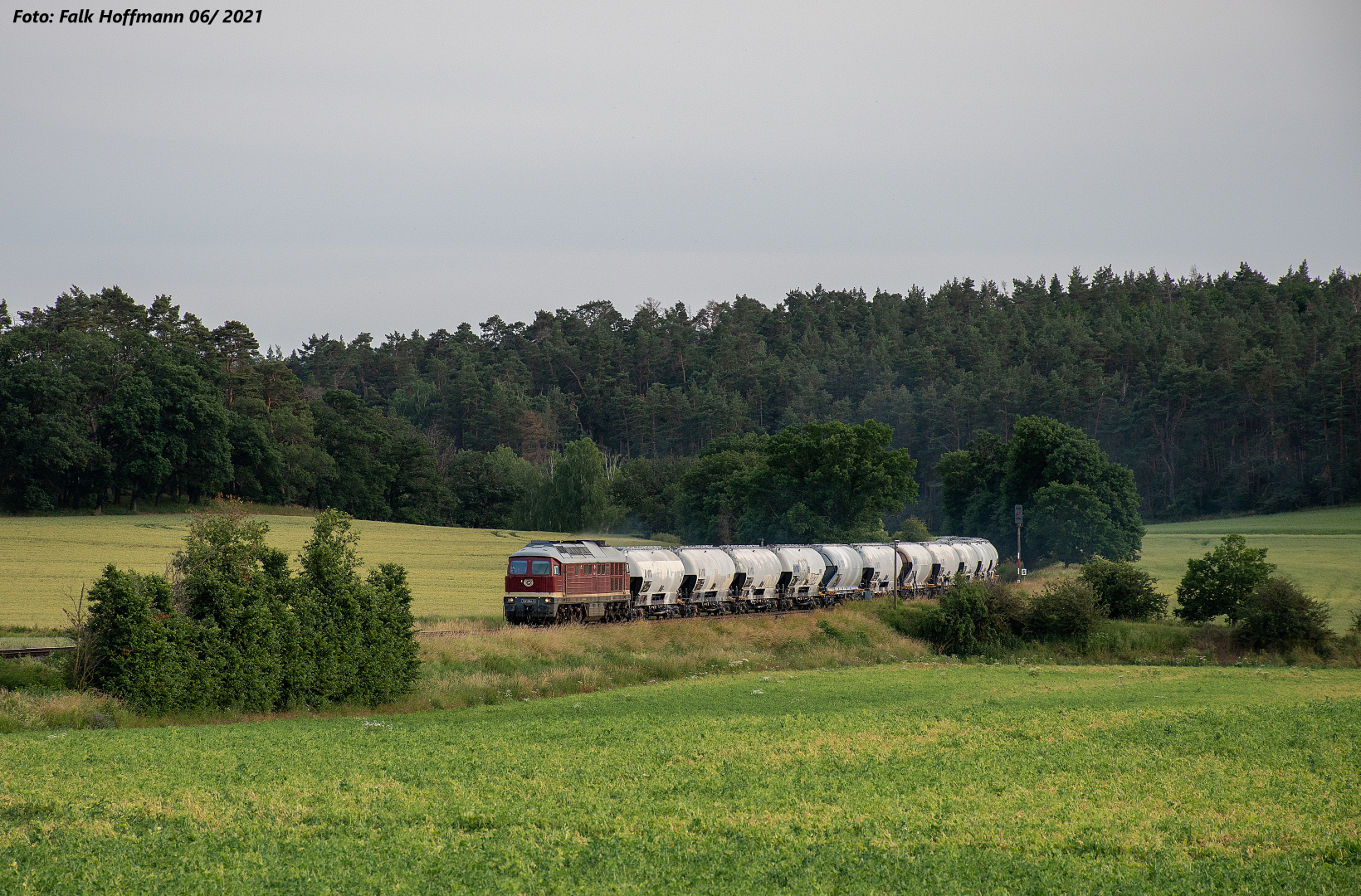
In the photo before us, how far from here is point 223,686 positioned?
102 ft

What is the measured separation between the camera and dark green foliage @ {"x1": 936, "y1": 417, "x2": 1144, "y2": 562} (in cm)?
9238

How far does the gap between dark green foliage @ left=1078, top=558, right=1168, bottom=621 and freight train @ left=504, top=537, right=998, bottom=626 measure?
29.0 feet

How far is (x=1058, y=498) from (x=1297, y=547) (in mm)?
21407

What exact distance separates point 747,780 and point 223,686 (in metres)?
17.1

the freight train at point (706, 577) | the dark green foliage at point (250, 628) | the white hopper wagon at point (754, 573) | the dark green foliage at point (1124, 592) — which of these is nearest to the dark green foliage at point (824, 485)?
the freight train at point (706, 577)

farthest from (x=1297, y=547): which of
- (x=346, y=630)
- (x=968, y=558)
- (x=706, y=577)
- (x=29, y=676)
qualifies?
(x=29, y=676)

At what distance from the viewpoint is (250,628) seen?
3191cm

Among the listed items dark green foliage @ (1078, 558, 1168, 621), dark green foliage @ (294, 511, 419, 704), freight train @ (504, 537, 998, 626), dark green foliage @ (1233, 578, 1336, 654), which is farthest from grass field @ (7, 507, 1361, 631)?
dark green foliage @ (294, 511, 419, 704)

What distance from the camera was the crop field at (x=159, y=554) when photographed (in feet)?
183

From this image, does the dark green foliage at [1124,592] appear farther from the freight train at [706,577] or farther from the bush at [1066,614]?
the freight train at [706,577]

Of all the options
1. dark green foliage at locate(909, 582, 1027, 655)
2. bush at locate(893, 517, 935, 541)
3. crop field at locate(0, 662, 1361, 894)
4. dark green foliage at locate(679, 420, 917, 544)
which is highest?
dark green foliage at locate(679, 420, 917, 544)

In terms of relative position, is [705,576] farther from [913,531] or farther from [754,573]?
[913,531]

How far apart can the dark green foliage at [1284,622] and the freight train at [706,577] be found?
588 inches

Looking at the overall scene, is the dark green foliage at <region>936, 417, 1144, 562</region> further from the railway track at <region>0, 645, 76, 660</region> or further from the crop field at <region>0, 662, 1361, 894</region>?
the railway track at <region>0, 645, 76, 660</region>
